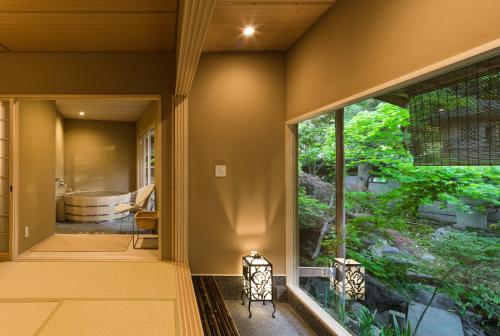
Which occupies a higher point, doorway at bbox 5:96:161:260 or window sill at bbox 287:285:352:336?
doorway at bbox 5:96:161:260

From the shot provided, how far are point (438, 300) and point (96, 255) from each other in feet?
11.1

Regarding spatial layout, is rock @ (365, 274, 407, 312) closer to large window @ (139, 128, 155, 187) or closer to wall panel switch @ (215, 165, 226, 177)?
wall panel switch @ (215, 165, 226, 177)

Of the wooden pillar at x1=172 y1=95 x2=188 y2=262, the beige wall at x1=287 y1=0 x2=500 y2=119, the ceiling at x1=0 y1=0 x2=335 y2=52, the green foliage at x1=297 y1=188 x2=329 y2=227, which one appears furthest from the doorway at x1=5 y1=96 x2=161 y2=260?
the beige wall at x1=287 y1=0 x2=500 y2=119

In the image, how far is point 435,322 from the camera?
5.40 ft

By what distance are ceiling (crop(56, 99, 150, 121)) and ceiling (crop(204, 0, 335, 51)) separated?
3.42m

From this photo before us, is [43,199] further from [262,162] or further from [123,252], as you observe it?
[262,162]

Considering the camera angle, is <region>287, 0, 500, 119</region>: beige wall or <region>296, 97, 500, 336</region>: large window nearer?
<region>287, 0, 500, 119</region>: beige wall

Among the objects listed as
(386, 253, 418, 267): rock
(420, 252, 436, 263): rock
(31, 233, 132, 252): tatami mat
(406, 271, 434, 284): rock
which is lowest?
(31, 233, 132, 252): tatami mat

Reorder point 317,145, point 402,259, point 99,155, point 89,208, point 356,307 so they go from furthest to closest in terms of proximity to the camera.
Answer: point 99,155, point 89,208, point 317,145, point 356,307, point 402,259

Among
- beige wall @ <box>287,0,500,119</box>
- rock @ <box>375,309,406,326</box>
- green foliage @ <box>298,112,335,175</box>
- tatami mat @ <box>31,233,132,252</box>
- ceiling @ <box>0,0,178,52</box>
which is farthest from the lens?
tatami mat @ <box>31,233,132,252</box>

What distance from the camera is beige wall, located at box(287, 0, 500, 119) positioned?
4.02 feet

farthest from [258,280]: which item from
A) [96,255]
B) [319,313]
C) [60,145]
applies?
[60,145]

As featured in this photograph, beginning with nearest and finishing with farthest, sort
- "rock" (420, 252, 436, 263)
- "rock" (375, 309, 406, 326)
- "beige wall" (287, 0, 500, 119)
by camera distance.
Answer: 1. "beige wall" (287, 0, 500, 119)
2. "rock" (420, 252, 436, 263)
3. "rock" (375, 309, 406, 326)

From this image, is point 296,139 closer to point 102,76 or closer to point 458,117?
point 458,117
